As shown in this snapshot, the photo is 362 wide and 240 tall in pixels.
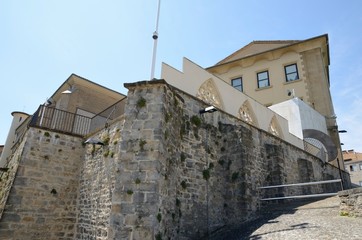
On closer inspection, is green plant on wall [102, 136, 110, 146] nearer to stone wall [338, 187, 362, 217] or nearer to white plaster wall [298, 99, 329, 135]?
stone wall [338, 187, 362, 217]

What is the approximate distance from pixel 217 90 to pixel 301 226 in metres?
6.90

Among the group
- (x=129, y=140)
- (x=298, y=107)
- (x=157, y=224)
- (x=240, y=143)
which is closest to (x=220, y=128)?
(x=240, y=143)

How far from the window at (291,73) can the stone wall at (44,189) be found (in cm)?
1737

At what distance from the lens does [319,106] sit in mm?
20125

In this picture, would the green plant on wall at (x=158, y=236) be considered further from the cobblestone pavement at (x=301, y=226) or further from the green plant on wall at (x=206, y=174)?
the green plant on wall at (x=206, y=174)

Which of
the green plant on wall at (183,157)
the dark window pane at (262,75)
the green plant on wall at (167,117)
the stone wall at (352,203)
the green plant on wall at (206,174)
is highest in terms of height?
the dark window pane at (262,75)

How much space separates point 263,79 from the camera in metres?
22.3

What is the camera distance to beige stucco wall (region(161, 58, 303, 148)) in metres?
9.89

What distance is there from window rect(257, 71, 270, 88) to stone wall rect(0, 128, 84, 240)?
53.7 ft

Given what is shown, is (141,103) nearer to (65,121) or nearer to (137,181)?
(137,181)

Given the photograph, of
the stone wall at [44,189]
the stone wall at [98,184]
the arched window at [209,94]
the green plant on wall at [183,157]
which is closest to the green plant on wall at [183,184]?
the green plant on wall at [183,157]

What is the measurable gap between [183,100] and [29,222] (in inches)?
276

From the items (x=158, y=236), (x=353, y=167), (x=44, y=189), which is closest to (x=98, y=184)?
(x=44, y=189)

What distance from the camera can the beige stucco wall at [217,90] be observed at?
9892 mm
